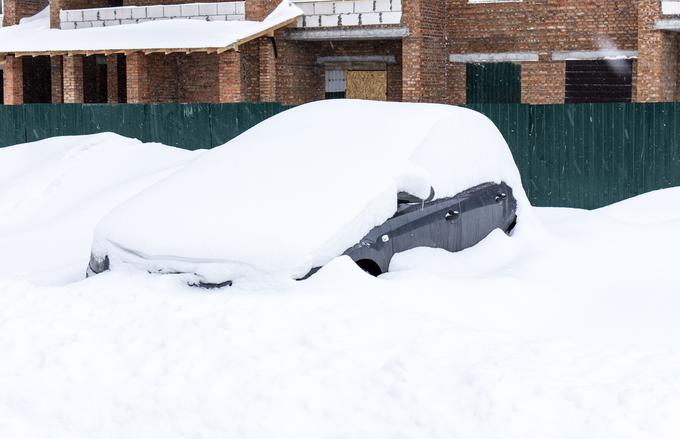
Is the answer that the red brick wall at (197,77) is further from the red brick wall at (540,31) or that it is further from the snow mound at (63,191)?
the snow mound at (63,191)

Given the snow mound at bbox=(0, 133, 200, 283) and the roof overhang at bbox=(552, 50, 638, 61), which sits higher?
the roof overhang at bbox=(552, 50, 638, 61)

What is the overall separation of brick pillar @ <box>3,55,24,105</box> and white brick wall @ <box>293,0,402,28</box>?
363 inches

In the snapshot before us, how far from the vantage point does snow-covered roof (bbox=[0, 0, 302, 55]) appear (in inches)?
1005

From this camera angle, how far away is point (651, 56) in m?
23.2

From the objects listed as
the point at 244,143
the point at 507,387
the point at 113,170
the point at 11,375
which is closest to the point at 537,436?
the point at 507,387

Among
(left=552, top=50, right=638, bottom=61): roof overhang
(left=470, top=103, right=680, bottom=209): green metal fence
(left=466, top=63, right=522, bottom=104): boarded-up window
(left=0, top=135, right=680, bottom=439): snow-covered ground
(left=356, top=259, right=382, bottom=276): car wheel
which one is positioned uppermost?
(left=552, top=50, right=638, bottom=61): roof overhang

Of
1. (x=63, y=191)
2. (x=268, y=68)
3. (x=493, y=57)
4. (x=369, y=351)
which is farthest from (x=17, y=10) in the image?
(x=369, y=351)

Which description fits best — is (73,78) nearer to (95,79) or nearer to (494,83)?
(95,79)

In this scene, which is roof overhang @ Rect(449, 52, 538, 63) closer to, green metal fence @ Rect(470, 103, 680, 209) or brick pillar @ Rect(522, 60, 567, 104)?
brick pillar @ Rect(522, 60, 567, 104)

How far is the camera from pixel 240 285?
25.5 feet

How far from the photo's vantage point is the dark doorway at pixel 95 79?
32.4 meters

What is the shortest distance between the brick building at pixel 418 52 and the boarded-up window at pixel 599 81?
0.02 metres

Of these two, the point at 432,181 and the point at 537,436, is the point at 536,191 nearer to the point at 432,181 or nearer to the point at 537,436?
the point at 432,181

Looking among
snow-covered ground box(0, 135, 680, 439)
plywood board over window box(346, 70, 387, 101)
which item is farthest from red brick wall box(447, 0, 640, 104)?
snow-covered ground box(0, 135, 680, 439)
